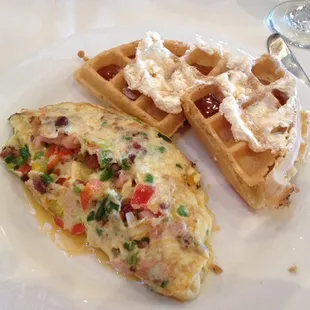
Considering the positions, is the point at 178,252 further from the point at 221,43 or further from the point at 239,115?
the point at 221,43

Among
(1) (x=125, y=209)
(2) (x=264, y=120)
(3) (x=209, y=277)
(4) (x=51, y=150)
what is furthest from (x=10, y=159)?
(2) (x=264, y=120)

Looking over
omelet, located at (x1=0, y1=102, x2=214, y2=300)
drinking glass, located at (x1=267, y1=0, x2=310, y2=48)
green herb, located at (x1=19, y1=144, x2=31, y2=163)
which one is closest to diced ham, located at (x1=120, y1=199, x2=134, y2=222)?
omelet, located at (x1=0, y1=102, x2=214, y2=300)

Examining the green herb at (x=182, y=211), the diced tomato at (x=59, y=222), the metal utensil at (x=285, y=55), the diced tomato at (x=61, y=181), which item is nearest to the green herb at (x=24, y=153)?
the diced tomato at (x=61, y=181)

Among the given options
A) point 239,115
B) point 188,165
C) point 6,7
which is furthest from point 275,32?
point 6,7

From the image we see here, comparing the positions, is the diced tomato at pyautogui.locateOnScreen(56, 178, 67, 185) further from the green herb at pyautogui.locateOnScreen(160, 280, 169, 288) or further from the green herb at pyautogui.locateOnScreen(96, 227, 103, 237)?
the green herb at pyautogui.locateOnScreen(160, 280, 169, 288)

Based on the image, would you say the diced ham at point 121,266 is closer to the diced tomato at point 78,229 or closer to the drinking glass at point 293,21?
the diced tomato at point 78,229

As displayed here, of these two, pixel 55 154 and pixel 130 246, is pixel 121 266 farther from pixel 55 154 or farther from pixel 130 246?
pixel 55 154
